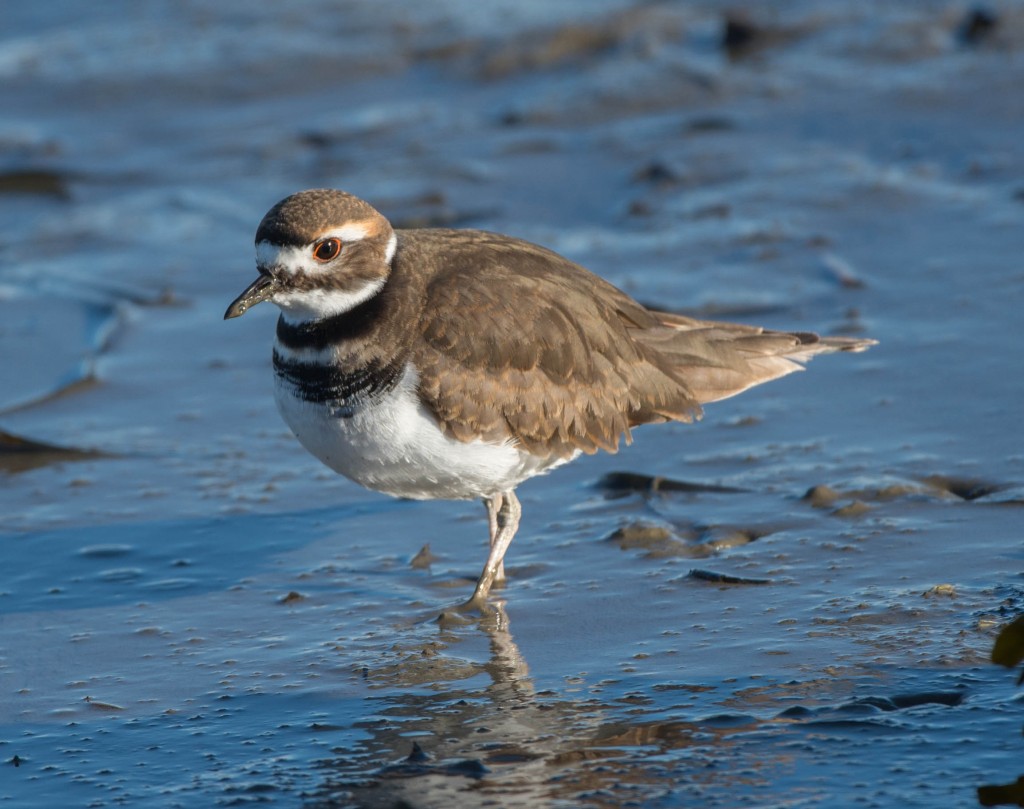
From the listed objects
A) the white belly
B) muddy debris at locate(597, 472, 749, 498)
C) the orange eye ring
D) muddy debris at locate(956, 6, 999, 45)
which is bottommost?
muddy debris at locate(597, 472, 749, 498)

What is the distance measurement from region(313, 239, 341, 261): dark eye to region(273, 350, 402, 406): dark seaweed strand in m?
0.43

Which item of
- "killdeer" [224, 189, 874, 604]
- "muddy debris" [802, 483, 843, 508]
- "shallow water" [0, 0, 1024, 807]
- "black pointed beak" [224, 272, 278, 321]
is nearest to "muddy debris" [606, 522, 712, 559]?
"shallow water" [0, 0, 1024, 807]

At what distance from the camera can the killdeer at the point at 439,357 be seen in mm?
5762

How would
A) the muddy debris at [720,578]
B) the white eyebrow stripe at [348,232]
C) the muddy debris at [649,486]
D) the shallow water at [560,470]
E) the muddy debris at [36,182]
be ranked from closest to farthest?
the shallow water at [560,470]
the white eyebrow stripe at [348,232]
the muddy debris at [720,578]
the muddy debris at [649,486]
the muddy debris at [36,182]

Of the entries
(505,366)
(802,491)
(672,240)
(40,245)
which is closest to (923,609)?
(802,491)

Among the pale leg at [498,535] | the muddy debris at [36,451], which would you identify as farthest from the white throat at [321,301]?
the muddy debris at [36,451]

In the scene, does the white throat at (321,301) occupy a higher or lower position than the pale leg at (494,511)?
higher

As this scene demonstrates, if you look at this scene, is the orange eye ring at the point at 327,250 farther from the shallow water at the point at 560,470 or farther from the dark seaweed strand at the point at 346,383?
the shallow water at the point at 560,470

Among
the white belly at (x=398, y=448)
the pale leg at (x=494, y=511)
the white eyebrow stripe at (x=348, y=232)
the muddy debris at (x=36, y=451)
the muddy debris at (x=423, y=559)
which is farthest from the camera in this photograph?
the muddy debris at (x=36, y=451)

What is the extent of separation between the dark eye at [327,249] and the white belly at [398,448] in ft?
1.69

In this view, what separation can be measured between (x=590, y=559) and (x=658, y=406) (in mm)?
722

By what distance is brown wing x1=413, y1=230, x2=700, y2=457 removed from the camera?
5875 millimetres

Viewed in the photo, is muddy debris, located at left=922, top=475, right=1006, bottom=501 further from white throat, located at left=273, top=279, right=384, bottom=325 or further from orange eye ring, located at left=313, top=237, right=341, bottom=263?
orange eye ring, located at left=313, top=237, right=341, bottom=263

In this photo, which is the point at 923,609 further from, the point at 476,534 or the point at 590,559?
the point at 476,534
